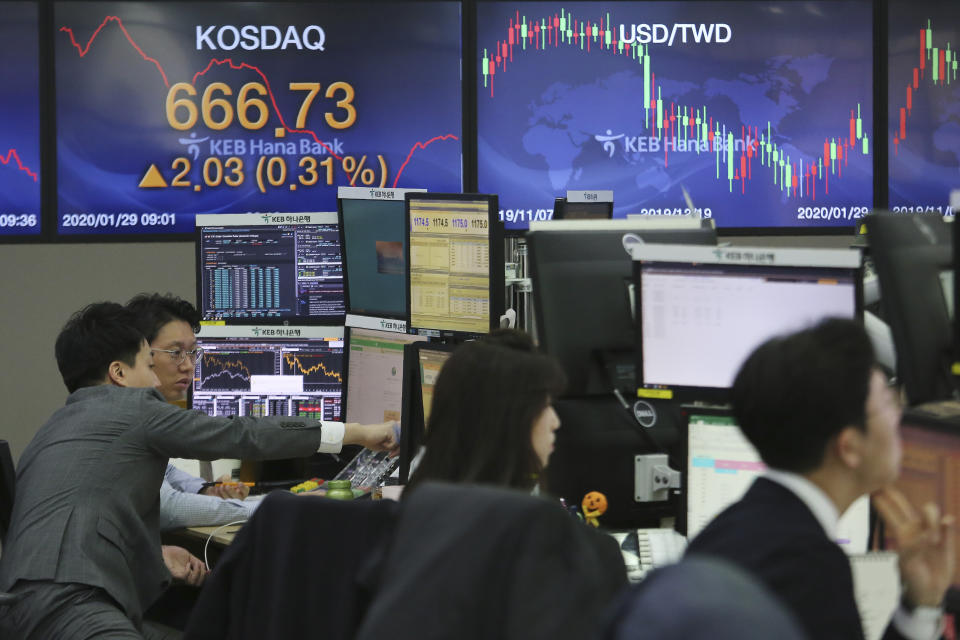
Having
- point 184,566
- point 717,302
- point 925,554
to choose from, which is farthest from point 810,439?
point 184,566

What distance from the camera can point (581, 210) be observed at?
392 cm

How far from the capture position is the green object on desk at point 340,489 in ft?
→ 9.06

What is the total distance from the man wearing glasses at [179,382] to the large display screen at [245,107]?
203 cm

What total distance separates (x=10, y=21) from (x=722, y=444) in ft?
14.2

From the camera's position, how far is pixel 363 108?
16.7ft

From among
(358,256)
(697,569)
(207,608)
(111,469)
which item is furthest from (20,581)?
(697,569)

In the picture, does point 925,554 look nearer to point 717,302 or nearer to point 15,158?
point 717,302

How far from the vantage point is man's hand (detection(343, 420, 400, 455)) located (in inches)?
109

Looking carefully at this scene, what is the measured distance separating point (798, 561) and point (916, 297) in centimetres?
66

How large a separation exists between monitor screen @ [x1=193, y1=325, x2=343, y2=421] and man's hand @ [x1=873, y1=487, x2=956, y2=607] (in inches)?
78.2

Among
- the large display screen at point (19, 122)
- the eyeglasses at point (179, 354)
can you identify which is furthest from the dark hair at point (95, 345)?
the large display screen at point (19, 122)

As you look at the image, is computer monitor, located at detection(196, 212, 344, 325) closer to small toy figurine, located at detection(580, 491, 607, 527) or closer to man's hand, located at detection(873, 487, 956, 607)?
small toy figurine, located at detection(580, 491, 607, 527)

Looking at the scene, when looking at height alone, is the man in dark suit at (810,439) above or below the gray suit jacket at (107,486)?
above

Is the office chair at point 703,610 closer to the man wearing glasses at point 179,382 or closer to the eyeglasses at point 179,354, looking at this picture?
the man wearing glasses at point 179,382
